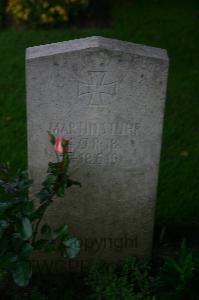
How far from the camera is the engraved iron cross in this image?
358 centimetres

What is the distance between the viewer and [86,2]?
780 cm

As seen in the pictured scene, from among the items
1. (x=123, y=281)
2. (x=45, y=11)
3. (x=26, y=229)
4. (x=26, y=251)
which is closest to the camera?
(x=26, y=229)

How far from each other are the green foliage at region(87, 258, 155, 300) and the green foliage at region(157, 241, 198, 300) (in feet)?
0.63

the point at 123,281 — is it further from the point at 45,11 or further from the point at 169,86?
the point at 45,11

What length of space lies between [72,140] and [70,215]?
1.81 feet

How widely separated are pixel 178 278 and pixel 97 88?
3.85 feet

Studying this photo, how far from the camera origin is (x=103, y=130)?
3.74 m

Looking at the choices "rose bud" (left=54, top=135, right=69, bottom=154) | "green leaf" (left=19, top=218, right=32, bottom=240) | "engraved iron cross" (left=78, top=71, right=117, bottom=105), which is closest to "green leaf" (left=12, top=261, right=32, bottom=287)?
"green leaf" (left=19, top=218, right=32, bottom=240)

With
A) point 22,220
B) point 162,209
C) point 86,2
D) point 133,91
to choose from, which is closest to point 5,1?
point 86,2

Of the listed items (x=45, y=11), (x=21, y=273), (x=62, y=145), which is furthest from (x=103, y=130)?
(x=45, y=11)

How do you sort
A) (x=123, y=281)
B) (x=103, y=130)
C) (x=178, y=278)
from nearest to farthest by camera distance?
(x=178, y=278) < (x=103, y=130) < (x=123, y=281)

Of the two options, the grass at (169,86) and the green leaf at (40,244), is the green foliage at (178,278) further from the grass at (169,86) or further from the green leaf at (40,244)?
the grass at (169,86)

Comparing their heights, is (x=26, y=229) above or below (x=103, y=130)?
below

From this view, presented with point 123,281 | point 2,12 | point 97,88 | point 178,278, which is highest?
point 2,12
